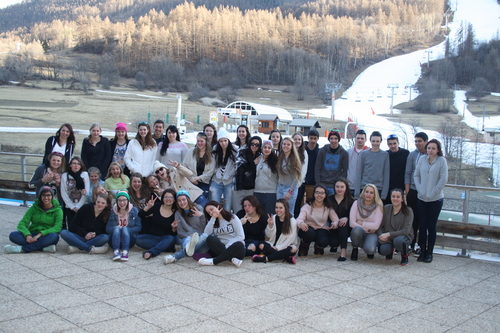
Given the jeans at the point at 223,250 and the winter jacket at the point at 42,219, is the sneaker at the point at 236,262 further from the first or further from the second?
the winter jacket at the point at 42,219

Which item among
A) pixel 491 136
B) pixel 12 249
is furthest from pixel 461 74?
pixel 12 249

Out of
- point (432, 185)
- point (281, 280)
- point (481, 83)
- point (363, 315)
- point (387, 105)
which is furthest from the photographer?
point (481, 83)

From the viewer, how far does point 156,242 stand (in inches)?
223

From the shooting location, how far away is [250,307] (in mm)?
3785

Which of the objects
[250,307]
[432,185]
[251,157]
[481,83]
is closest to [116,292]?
[250,307]

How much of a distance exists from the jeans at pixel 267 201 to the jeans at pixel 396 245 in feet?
4.94

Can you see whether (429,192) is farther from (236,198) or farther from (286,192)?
(236,198)

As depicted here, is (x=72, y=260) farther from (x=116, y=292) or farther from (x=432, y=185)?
(x=432, y=185)

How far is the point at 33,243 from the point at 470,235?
5535mm

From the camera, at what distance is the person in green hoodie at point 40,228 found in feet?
17.7

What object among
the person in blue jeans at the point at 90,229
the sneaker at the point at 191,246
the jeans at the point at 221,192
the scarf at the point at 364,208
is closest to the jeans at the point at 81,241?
the person in blue jeans at the point at 90,229

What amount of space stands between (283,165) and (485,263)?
2.82 m

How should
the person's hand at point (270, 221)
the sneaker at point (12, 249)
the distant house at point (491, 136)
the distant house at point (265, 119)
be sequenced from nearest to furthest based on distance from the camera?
1. the sneaker at point (12, 249)
2. the person's hand at point (270, 221)
3. the distant house at point (265, 119)
4. the distant house at point (491, 136)

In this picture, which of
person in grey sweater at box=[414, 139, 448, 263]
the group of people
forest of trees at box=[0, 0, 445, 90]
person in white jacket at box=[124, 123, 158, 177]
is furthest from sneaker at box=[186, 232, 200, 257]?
forest of trees at box=[0, 0, 445, 90]
